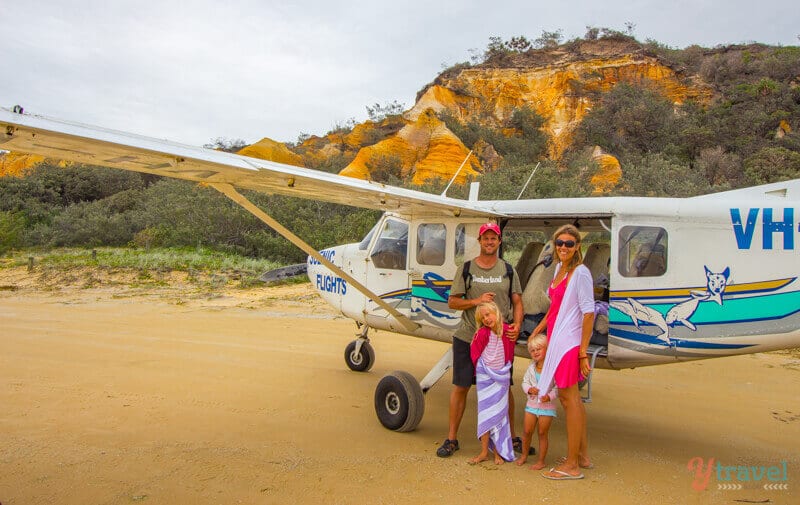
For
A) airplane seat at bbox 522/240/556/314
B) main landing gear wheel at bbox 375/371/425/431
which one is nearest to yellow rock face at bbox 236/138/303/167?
main landing gear wheel at bbox 375/371/425/431

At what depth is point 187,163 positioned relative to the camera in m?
4.02

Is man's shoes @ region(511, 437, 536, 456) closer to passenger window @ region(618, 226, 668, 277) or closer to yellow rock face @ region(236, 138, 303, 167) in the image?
passenger window @ region(618, 226, 668, 277)

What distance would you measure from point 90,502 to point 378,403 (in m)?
2.53

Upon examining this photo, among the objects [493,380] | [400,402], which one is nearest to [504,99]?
[400,402]

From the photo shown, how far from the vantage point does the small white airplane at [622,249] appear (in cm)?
398

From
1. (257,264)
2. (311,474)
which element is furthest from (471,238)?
(257,264)

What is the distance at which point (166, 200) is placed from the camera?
963 inches

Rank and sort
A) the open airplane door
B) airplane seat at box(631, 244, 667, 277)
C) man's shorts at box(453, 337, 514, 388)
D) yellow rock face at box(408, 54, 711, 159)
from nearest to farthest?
airplane seat at box(631, 244, 667, 277) < man's shorts at box(453, 337, 514, 388) < the open airplane door < yellow rock face at box(408, 54, 711, 159)

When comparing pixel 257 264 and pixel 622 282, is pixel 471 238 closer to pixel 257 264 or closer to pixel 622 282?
pixel 622 282

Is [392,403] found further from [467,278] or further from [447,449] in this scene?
[467,278]

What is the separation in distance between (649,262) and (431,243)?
2.22 m
